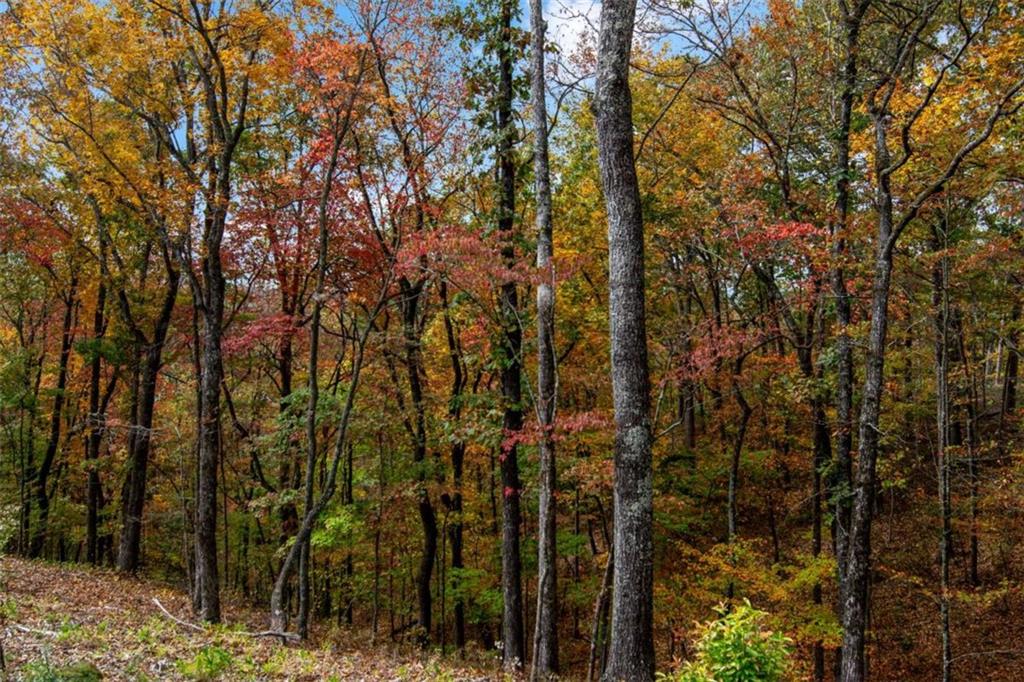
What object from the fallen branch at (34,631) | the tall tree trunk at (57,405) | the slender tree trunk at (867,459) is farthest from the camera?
the tall tree trunk at (57,405)

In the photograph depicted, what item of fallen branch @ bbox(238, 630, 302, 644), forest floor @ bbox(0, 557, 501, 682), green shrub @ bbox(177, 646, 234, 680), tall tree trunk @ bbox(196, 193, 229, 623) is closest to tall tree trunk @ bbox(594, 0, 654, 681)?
forest floor @ bbox(0, 557, 501, 682)

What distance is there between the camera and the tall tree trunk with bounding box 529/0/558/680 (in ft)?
29.5

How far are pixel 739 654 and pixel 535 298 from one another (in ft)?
31.6

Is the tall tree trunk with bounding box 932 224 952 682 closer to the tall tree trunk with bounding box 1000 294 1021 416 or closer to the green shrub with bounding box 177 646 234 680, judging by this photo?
the tall tree trunk with bounding box 1000 294 1021 416

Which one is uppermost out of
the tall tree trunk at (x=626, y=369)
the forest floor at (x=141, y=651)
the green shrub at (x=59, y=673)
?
the tall tree trunk at (x=626, y=369)

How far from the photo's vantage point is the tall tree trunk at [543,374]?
8.98 metres

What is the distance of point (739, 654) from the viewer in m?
4.28

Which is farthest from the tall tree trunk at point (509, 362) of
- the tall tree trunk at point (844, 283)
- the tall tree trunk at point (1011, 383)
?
the tall tree trunk at point (1011, 383)

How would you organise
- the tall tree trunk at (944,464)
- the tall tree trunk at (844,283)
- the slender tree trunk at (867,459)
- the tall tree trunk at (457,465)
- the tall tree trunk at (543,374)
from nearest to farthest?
the tall tree trunk at (543,374) < the slender tree trunk at (867,459) < the tall tree trunk at (844,283) < the tall tree trunk at (944,464) < the tall tree trunk at (457,465)

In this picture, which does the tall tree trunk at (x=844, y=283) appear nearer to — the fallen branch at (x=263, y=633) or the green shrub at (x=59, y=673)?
the fallen branch at (x=263, y=633)

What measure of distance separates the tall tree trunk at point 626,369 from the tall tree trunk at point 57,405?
17683mm

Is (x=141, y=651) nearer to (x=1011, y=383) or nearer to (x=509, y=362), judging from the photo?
(x=509, y=362)

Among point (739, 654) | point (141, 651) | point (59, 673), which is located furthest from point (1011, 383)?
point (59, 673)

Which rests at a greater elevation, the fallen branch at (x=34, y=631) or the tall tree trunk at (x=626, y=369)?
the tall tree trunk at (x=626, y=369)
